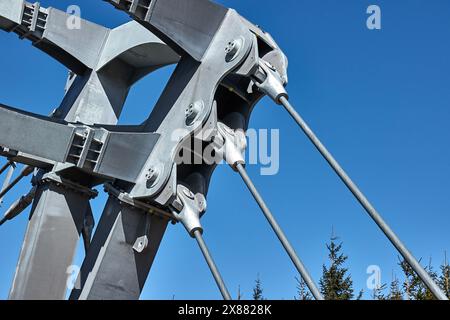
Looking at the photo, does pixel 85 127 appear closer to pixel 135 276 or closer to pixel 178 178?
pixel 178 178

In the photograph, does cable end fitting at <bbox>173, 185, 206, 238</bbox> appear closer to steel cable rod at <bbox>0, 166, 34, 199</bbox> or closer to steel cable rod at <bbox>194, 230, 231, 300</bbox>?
steel cable rod at <bbox>194, 230, 231, 300</bbox>

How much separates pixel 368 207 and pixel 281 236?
1.33m

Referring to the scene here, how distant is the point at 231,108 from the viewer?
11.8 m

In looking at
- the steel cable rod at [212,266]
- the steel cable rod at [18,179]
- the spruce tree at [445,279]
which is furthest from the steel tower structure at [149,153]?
the spruce tree at [445,279]

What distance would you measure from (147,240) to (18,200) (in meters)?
5.13

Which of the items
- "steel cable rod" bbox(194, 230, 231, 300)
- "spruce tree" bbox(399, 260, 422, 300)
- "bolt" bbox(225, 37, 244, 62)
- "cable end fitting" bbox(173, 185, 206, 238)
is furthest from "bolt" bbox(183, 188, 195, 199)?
"spruce tree" bbox(399, 260, 422, 300)

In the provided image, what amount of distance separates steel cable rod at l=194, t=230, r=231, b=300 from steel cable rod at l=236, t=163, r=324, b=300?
104 centimetres

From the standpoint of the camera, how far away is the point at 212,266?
9.52m

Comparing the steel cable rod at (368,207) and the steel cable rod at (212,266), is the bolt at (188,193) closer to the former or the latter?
the steel cable rod at (212,266)

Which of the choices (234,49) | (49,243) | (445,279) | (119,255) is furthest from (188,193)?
(445,279)

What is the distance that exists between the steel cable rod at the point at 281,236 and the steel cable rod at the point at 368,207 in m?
1.11

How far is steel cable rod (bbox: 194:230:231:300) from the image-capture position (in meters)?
9.17

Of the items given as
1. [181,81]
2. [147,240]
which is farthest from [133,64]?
[147,240]

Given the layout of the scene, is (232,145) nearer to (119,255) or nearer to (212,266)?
(212,266)
